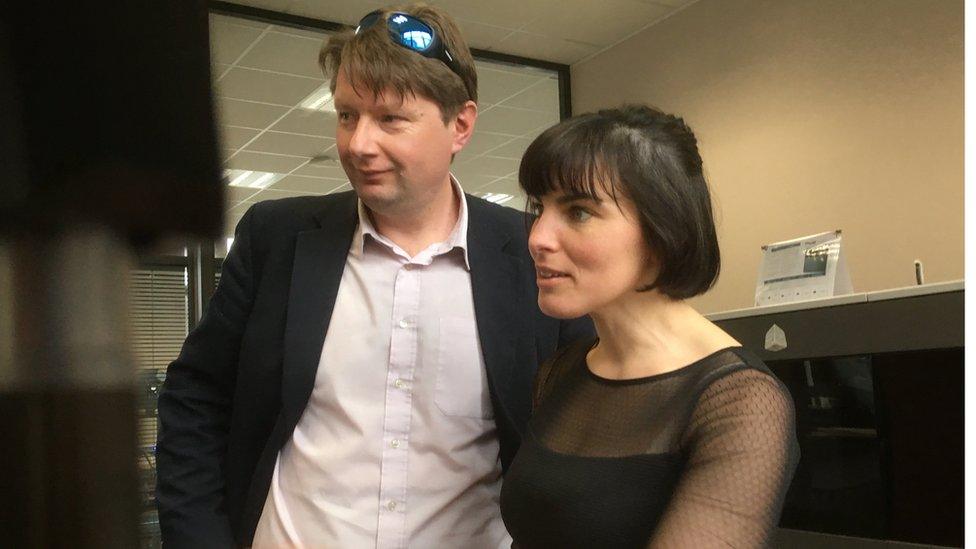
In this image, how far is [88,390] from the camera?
185mm

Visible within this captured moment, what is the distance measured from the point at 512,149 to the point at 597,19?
1448 millimetres

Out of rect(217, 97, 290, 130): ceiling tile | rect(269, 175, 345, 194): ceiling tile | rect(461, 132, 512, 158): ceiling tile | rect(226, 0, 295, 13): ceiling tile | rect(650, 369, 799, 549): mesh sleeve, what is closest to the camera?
rect(650, 369, 799, 549): mesh sleeve

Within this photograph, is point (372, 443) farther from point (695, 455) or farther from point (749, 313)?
point (749, 313)

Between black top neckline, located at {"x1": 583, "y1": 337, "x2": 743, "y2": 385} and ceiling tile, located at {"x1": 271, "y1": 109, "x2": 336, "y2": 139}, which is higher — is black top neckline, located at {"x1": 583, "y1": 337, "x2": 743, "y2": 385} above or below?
below

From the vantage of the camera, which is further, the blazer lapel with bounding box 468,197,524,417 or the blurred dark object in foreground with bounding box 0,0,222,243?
the blazer lapel with bounding box 468,197,524,417

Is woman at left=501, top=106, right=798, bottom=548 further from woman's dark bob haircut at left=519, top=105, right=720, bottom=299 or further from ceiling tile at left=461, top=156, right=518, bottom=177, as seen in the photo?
ceiling tile at left=461, top=156, right=518, bottom=177

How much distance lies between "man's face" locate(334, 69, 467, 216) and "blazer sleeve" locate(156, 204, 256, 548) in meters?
0.15

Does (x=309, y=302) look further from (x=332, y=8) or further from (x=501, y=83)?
(x=501, y=83)

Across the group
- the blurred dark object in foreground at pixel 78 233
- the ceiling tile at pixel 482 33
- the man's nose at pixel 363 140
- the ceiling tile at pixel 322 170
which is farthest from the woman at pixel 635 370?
the ceiling tile at pixel 322 170

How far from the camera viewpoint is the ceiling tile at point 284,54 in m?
4.41

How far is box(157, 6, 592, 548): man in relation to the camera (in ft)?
3.96

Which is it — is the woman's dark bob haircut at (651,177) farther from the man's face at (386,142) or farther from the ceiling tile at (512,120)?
the ceiling tile at (512,120)

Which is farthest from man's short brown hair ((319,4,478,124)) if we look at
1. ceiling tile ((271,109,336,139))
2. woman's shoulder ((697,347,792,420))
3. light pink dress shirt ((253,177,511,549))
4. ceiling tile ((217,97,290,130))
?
→ ceiling tile ((271,109,336,139))

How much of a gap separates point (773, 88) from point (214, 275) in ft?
13.1
